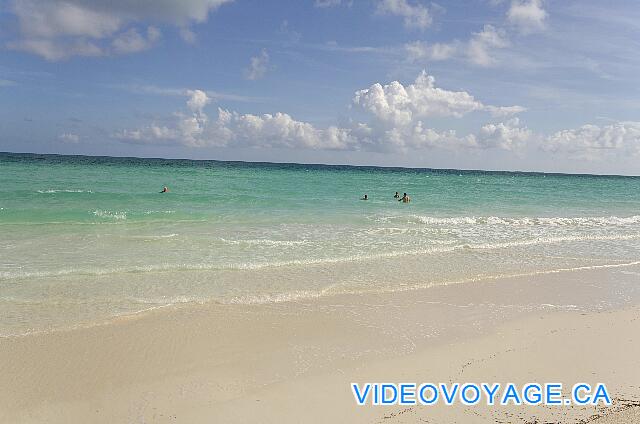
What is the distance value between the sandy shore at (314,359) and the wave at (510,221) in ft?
42.5

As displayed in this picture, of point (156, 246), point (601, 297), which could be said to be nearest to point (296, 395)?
point (601, 297)

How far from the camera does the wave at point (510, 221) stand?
918 inches

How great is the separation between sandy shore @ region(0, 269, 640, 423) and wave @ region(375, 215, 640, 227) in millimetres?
12957

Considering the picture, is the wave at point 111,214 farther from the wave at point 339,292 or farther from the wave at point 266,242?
the wave at point 339,292

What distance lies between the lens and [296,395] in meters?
6.10

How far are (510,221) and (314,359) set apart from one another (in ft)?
65.6

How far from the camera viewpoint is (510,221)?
24.5 m

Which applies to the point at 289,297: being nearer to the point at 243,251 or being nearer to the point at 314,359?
the point at 314,359

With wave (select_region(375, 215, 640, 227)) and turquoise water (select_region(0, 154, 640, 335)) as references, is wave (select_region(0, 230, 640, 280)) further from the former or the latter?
wave (select_region(375, 215, 640, 227))

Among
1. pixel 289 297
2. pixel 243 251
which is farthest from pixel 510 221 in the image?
pixel 289 297

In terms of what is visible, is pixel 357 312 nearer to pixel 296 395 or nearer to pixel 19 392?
pixel 296 395

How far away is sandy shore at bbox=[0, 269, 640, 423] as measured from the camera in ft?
18.7

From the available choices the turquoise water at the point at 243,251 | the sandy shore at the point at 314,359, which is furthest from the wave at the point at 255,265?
the sandy shore at the point at 314,359

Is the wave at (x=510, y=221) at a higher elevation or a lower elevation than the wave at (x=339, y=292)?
higher
